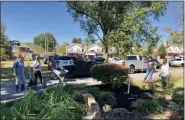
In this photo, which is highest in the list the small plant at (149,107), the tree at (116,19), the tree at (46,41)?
the tree at (116,19)

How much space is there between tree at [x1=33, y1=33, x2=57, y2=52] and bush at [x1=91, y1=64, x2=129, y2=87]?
11.0 ft

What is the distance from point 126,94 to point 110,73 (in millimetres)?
1022

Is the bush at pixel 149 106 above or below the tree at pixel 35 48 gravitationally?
below

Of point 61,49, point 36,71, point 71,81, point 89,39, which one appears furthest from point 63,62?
point 36,71

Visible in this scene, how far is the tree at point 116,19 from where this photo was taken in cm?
810

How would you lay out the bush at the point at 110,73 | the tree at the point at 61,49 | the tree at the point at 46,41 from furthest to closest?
the bush at the point at 110,73
the tree at the point at 61,49
the tree at the point at 46,41

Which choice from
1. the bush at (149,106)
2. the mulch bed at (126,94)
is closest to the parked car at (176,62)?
the mulch bed at (126,94)

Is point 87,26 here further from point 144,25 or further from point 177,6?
point 177,6

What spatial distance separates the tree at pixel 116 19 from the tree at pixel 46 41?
975 mm

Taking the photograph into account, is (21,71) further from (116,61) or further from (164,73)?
(164,73)

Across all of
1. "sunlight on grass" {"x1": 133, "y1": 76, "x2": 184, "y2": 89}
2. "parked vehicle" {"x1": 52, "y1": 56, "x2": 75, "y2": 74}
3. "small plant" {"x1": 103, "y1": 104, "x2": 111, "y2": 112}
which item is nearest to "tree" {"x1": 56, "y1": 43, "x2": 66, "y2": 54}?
"parked vehicle" {"x1": 52, "y1": 56, "x2": 75, "y2": 74}

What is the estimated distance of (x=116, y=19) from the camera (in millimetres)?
8039

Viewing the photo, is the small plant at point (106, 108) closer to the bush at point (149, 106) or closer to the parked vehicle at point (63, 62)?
the bush at point (149, 106)

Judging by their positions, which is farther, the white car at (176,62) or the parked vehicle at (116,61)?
the white car at (176,62)
